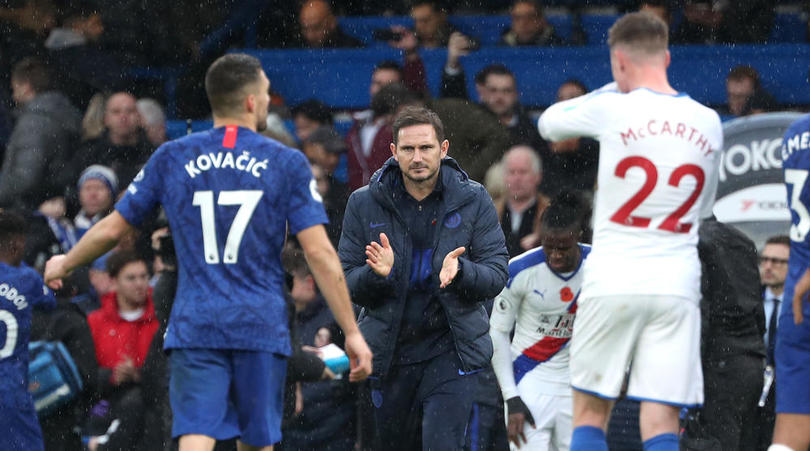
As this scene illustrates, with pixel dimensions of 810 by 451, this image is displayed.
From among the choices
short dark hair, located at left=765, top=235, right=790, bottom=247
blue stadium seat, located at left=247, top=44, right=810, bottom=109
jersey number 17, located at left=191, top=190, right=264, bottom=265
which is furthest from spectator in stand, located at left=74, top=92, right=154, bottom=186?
jersey number 17, located at left=191, top=190, right=264, bottom=265

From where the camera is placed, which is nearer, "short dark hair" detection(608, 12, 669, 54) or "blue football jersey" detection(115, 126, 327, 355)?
"blue football jersey" detection(115, 126, 327, 355)

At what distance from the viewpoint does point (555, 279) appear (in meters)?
8.82

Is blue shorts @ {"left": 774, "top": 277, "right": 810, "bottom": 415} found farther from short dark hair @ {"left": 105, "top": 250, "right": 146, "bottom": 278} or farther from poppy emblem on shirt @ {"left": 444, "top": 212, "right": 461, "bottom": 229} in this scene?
short dark hair @ {"left": 105, "top": 250, "right": 146, "bottom": 278}

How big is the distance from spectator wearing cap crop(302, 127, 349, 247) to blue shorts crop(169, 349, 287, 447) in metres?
4.66

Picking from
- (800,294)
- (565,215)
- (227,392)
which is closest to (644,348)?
(800,294)

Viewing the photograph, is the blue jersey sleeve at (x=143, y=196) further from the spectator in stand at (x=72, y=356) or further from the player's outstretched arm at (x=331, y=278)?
the spectator in stand at (x=72, y=356)

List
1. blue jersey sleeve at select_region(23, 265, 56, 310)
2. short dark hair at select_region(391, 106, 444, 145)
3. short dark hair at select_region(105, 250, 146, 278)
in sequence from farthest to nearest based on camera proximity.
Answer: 1. short dark hair at select_region(105, 250, 146, 278)
2. blue jersey sleeve at select_region(23, 265, 56, 310)
3. short dark hair at select_region(391, 106, 444, 145)

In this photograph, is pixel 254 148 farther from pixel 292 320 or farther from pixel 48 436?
pixel 48 436

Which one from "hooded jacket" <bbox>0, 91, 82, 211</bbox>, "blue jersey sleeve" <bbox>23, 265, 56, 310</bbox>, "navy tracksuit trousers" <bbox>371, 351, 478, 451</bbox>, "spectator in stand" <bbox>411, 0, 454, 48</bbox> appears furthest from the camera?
"spectator in stand" <bbox>411, 0, 454, 48</bbox>

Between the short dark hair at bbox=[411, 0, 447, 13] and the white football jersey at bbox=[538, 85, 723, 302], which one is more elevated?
the short dark hair at bbox=[411, 0, 447, 13]

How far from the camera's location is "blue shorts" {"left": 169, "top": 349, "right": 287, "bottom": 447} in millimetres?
6312

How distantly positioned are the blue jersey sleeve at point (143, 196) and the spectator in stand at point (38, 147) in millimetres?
5767

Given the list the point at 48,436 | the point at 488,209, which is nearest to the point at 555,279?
the point at 488,209

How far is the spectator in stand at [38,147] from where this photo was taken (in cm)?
1211
